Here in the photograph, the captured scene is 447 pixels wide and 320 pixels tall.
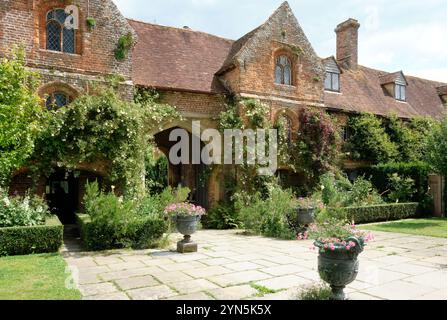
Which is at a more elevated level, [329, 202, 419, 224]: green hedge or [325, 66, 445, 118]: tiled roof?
[325, 66, 445, 118]: tiled roof

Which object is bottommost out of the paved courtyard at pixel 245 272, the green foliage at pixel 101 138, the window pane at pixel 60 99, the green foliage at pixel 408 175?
the paved courtyard at pixel 245 272

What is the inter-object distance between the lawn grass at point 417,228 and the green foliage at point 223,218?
5.01m

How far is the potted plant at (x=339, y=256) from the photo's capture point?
4.82 meters

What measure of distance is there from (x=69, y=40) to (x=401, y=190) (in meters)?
16.0

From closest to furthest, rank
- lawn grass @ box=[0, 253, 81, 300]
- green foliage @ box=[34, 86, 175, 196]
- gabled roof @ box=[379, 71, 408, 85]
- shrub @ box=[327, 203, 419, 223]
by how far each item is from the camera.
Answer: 1. lawn grass @ box=[0, 253, 81, 300]
2. green foliage @ box=[34, 86, 175, 196]
3. shrub @ box=[327, 203, 419, 223]
4. gabled roof @ box=[379, 71, 408, 85]

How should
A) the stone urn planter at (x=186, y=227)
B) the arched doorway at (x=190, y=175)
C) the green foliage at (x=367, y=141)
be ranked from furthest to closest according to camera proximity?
the green foliage at (x=367, y=141) < the arched doorway at (x=190, y=175) < the stone urn planter at (x=186, y=227)

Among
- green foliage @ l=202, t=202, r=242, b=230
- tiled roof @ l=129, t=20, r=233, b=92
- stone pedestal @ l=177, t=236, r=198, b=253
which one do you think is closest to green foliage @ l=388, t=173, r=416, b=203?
green foliage @ l=202, t=202, r=242, b=230

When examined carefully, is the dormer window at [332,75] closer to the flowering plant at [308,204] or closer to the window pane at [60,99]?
the flowering plant at [308,204]

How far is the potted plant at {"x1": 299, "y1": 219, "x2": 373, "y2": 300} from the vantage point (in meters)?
4.82

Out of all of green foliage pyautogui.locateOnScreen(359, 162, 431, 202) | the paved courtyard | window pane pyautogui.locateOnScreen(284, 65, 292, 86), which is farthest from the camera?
green foliage pyautogui.locateOnScreen(359, 162, 431, 202)

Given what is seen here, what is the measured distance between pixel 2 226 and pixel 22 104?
311 centimetres

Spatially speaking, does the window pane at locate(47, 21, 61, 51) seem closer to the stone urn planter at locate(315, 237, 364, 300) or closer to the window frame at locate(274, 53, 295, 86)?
the window frame at locate(274, 53, 295, 86)

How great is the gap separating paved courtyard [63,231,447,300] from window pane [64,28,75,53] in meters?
7.31

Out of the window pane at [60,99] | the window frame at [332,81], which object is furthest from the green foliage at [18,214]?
the window frame at [332,81]
